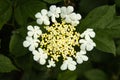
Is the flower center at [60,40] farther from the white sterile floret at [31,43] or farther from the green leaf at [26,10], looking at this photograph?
the green leaf at [26,10]

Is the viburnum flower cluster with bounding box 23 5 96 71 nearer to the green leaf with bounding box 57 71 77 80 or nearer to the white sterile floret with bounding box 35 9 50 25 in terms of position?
the white sterile floret with bounding box 35 9 50 25

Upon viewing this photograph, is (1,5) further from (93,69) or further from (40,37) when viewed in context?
(93,69)

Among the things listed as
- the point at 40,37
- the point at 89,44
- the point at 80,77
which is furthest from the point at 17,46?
the point at 80,77

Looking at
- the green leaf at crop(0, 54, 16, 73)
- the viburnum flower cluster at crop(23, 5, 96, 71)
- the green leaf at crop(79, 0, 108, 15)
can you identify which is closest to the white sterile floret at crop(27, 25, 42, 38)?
the viburnum flower cluster at crop(23, 5, 96, 71)

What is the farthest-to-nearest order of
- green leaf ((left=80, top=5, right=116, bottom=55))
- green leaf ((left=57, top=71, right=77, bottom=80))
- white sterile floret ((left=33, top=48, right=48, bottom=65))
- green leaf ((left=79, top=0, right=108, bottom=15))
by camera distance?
1. green leaf ((left=79, top=0, right=108, bottom=15))
2. green leaf ((left=57, top=71, right=77, bottom=80))
3. green leaf ((left=80, top=5, right=116, bottom=55))
4. white sterile floret ((left=33, top=48, right=48, bottom=65))

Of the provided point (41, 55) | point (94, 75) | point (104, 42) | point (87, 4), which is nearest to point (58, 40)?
point (41, 55)

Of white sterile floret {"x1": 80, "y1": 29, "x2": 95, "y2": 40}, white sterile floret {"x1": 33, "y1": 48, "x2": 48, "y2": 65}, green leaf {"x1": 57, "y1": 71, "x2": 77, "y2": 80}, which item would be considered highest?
white sterile floret {"x1": 80, "y1": 29, "x2": 95, "y2": 40}

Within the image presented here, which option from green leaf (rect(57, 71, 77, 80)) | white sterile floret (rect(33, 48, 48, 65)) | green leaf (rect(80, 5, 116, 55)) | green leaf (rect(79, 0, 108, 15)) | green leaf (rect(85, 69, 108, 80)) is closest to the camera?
white sterile floret (rect(33, 48, 48, 65))

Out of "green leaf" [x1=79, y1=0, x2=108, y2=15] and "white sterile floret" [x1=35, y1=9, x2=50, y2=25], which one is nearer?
"white sterile floret" [x1=35, y1=9, x2=50, y2=25]

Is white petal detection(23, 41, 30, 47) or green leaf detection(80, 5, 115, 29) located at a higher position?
green leaf detection(80, 5, 115, 29)
